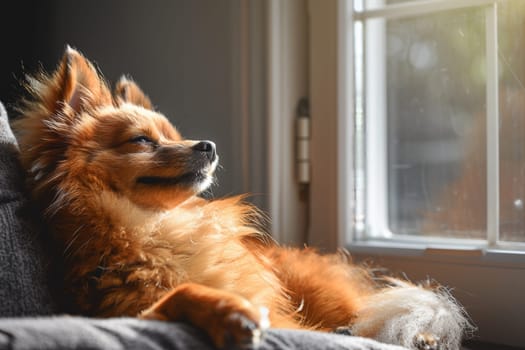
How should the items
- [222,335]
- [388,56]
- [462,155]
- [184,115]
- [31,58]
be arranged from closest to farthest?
1. [222,335]
2. [462,155]
3. [388,56]
4. [184,115]
5. [31,58]

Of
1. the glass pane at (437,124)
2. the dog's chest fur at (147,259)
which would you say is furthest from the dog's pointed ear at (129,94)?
the glass pane at (437,124)

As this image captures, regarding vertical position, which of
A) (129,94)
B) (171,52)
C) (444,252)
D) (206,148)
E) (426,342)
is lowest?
(426,342)

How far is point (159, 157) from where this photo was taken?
111 centimetres

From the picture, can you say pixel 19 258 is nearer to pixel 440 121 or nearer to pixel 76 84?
pixel 76 84

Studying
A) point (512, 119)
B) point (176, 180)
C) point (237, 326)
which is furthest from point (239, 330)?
point (512, 119)

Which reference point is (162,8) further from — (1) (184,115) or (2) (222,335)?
(2) (222,335)

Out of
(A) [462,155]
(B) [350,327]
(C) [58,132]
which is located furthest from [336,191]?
(C) [58,132]

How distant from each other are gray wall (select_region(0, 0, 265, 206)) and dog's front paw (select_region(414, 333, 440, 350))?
1.99 ft

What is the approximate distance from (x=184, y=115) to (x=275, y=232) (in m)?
0.44

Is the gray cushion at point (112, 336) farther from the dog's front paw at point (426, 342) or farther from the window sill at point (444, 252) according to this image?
the window sill at point (444, 252)

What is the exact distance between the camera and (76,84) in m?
1.14

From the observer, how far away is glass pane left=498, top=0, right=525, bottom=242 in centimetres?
127

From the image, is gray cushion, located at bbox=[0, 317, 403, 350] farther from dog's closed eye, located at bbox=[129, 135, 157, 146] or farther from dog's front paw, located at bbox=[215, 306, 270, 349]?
dog's closed eye, located at bbox=[129, 135, 157, 146]

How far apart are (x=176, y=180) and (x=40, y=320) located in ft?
1.56
